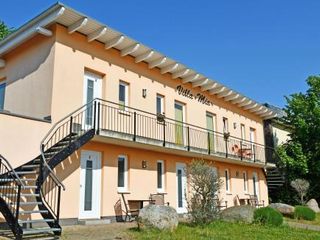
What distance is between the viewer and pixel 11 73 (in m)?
14.1

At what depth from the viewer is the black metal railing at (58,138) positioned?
10.5 meters

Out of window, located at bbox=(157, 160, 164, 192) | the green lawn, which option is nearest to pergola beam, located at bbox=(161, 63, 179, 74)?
window, located at bbox=(157, 160, 164, 192)

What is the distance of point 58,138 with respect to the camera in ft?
39.5

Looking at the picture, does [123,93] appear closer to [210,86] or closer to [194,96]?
[194,96]

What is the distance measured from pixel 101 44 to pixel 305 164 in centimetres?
1649

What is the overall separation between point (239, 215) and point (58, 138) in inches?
282

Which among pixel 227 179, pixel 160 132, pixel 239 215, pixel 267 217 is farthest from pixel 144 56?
pixel 227 179

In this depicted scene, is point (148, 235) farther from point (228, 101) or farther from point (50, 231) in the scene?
point (228, 101)

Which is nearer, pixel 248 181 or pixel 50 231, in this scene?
pixel 50 231

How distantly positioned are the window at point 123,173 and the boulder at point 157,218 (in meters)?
3.91

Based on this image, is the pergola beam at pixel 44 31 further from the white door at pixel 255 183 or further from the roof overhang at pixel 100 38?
the white door at pixel 255 183

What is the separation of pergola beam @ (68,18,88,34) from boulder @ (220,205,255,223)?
8536 mm

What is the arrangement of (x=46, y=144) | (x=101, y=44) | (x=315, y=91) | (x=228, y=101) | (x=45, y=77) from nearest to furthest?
(x=46, y=144) → (x=45, y=77) → (x=101, y=44) → (x=228, y=101) → (x=315, y=91)

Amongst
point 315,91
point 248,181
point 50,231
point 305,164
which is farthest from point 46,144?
point 315,91
